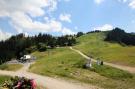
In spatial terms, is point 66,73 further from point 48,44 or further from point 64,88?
point 48,44

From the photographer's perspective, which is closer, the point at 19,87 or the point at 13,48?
the point at 19,87

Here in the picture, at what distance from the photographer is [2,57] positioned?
182 metres

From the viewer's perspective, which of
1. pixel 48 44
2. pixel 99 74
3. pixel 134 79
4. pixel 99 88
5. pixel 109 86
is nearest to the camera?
pixel 99 88

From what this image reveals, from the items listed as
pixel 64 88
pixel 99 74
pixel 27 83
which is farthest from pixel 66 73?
pixel 27 83

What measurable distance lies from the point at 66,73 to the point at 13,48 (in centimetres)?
13470

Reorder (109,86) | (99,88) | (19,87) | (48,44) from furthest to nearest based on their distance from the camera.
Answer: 1. (48,44)
2. (109,86)
3. (99,88)
4. (19,87)

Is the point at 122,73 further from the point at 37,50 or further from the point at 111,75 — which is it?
the point at 37,50

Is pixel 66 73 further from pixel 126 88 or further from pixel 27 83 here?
pixel 27 83

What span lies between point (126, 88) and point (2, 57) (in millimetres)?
140789

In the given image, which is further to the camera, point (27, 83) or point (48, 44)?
point (48, 44)

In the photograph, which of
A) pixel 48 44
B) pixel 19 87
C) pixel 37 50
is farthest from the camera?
pixel 48 44

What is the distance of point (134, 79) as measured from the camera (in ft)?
197

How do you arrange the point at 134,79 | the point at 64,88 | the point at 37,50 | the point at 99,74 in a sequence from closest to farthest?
the point at 64,88
the point at 134,79
the point at 99,74
the point at 37,50

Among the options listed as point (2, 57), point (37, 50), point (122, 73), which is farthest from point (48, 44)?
point (122, 73)
